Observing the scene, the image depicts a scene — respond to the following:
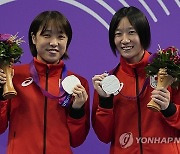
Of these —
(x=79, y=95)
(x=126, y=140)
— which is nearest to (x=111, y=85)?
(x=79, y=95)

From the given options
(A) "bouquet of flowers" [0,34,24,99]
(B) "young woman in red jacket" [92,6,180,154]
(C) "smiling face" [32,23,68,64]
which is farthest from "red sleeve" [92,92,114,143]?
(A) "bouquet of flowers" [0,34,24,99]

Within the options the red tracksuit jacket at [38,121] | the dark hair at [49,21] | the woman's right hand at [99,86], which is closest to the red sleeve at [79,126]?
the red tracksuit jacket at [38,121]

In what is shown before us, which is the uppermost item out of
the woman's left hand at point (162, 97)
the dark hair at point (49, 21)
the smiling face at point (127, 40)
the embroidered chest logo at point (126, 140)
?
the dark hair at point (49, 21)

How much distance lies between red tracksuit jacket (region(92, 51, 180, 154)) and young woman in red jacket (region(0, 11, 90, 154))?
98 millimetres

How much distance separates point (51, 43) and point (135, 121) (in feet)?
1.55

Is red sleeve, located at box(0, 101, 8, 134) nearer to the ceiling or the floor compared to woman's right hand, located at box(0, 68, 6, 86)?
nearer to the floor

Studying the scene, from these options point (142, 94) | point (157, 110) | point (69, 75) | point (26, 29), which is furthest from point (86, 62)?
point (157, 110)

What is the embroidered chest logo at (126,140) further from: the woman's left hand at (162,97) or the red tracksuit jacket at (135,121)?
the woman's left hand at (162,97)

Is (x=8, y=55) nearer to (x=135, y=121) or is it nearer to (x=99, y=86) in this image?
(x=99, y=86)

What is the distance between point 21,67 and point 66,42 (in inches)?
8.8

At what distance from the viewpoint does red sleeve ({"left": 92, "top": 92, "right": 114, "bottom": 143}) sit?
64.6 inches

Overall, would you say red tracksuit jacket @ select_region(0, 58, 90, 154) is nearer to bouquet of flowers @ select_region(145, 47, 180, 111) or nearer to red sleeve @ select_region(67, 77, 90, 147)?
red sleeve @ select_region(67, 77, 90, 147)

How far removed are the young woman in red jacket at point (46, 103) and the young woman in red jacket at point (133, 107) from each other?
94mm

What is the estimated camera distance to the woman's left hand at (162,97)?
1.50 m
